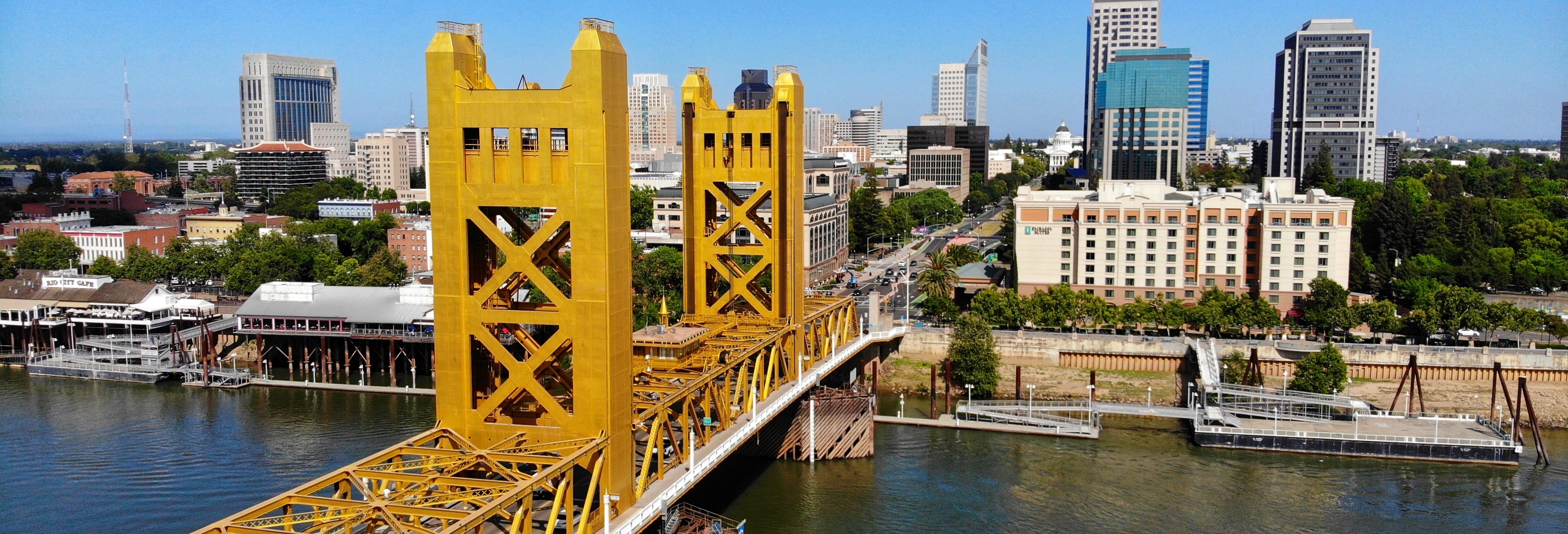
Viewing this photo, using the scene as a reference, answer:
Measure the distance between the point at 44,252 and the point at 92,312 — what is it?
26995 millimetres

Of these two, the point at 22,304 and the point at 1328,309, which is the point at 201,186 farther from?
the point at 1328,309

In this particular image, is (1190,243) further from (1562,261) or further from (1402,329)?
(1562,261)

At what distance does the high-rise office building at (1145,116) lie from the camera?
118750mm

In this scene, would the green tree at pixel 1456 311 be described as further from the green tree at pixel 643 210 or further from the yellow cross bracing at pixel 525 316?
the green tree at pixel 643 210

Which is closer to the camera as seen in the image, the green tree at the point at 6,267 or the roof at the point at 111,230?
the green tree at the point at 6,267

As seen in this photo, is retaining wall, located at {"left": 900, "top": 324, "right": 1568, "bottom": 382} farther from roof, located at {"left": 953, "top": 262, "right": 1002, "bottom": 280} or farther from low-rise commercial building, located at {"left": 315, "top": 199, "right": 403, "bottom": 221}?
low-rise commercial building, located at {"left": 315, "top": 199, "right": 403, "bottom": 221}

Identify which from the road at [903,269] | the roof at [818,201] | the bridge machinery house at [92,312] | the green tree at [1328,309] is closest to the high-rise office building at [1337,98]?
the road at [903,269]

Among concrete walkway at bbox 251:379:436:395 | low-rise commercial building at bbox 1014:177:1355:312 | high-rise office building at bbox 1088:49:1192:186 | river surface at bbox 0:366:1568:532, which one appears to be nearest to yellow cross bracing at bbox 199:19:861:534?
river surface at bbox 0:366:1568:532

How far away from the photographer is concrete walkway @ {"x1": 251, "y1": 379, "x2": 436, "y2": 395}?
54.4 m

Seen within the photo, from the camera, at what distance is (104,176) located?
171375 mm

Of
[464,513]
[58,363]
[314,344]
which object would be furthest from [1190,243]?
[58,363]

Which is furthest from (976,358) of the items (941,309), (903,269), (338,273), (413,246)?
(413,246)

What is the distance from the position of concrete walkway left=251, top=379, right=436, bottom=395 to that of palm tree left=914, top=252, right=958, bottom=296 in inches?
1058

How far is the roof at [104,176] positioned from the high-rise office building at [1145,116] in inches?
5261
